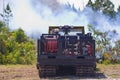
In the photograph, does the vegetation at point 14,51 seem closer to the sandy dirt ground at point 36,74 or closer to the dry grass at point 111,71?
the sandy dirt ground at point 36,74

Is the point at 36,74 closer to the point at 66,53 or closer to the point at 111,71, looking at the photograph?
the point at 66,53

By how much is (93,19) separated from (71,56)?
16.0 metres

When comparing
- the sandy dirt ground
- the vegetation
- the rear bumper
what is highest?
the vegetation

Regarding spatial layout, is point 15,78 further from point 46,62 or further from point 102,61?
point 102,61

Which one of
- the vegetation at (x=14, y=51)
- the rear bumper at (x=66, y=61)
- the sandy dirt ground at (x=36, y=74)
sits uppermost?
the vegetation at (x=14, y=51)

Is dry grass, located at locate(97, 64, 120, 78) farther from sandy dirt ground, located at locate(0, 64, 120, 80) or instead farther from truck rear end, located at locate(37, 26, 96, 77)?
truck rear end, located at locate(37, 26, 96, 77)

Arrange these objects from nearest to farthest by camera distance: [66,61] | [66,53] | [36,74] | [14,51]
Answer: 1. [66,61]
2. [66,53]
3. [36,74]
4. [14,51]

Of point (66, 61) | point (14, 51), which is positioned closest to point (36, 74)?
point (66, 61)

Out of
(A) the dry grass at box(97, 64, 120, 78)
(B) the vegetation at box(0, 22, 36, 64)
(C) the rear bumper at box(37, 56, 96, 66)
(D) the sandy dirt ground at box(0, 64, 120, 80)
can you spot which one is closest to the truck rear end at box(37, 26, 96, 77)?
(C) the rear bumper at box(37, 56, 96, 66)

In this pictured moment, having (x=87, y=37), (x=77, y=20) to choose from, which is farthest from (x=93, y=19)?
(x=87, y=37)

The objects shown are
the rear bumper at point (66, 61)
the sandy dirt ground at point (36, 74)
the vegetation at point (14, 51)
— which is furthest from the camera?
the vegetation at point (14, 51)

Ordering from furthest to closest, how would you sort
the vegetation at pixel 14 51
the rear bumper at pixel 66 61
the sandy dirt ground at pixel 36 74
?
the vegetation at pixel 14 51 < the rear bumper at pixel 66 61 < the sandy dirt ground at pixel 36 74

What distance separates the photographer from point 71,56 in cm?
2238

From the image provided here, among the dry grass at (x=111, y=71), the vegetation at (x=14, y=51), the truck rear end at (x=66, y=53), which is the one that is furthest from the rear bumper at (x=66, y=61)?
the vegetation at (x=14, y=51)
